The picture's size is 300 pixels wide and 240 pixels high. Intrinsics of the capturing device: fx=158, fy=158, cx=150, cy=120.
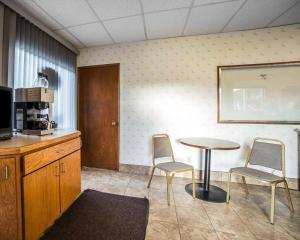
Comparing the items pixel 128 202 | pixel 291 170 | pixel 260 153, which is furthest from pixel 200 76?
pixel 128 202

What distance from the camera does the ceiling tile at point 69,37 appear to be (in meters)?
2.62

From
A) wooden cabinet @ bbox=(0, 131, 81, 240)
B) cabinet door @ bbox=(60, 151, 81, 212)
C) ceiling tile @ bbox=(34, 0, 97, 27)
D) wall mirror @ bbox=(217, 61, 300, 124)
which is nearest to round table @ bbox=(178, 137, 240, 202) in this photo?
wall mirror @ bbox=(217, 61, 300, 124)

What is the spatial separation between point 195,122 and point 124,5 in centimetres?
201

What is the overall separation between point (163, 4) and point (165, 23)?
1.41ft

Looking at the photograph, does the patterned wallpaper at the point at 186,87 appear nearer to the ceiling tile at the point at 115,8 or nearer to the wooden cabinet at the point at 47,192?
the ceiling tile at the point at 115,8

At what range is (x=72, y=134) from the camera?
1786mm

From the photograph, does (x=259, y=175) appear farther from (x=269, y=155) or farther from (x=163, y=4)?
(x=163, y=4)

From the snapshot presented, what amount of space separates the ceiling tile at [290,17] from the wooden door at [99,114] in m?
2.66

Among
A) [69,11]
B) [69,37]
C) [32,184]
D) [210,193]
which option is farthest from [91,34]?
[210,193]

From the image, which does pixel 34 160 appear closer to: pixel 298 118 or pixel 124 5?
pixel 124 5

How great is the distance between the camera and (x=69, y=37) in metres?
2.80

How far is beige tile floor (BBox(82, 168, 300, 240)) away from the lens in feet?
4.95

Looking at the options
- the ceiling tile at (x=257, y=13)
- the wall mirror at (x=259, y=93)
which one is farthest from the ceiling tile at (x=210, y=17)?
the wall mirror at (x=259, y=93)

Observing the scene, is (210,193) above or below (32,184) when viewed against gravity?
below
